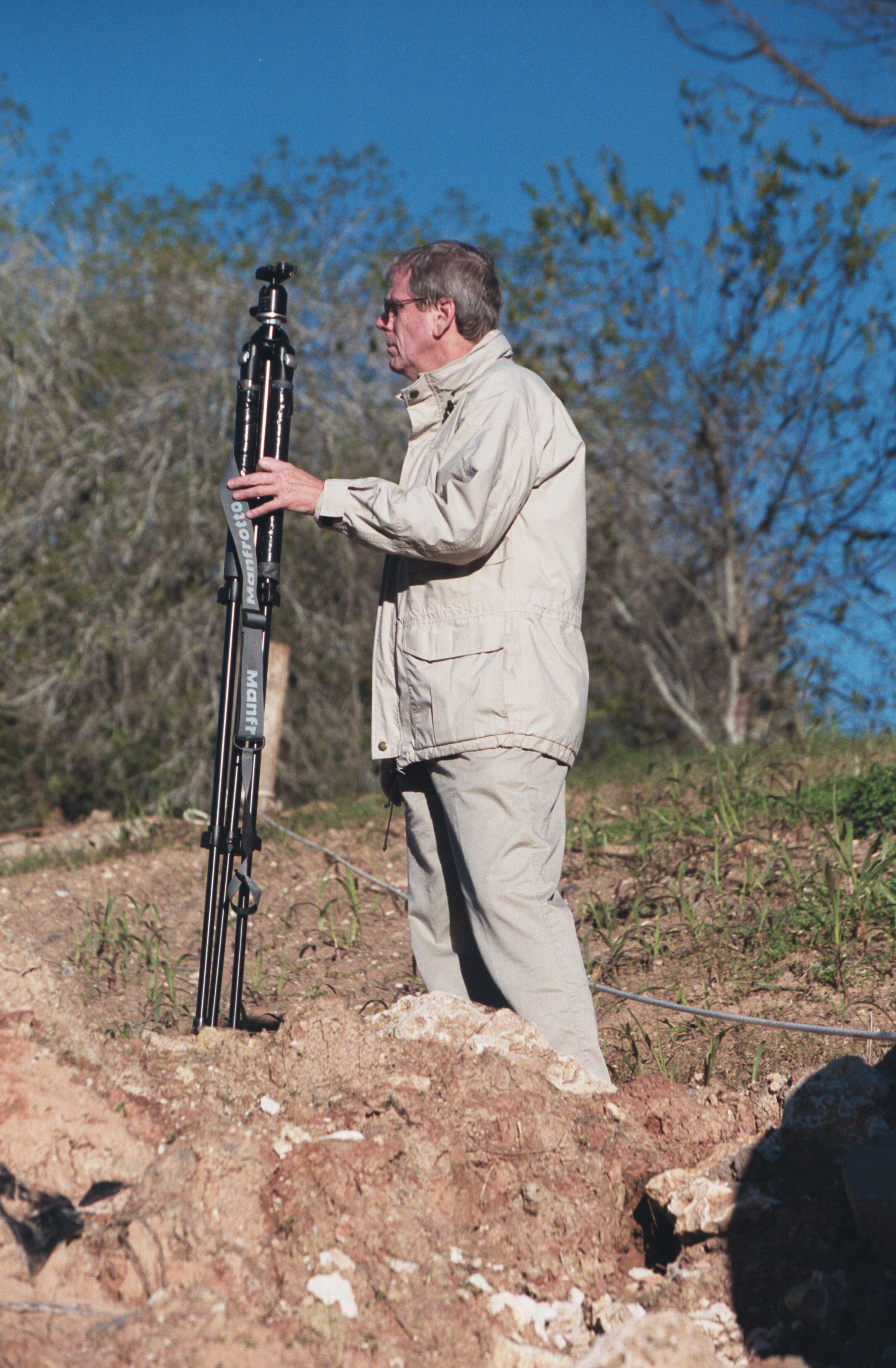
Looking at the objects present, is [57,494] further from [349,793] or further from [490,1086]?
[490,1086]

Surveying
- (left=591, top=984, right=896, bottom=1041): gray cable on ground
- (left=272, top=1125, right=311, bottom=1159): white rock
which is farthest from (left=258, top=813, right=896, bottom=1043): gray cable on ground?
(left=272, top=1125, right=311, bottom=1159): white rock

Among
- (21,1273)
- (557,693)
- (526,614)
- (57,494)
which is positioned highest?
(57,494)

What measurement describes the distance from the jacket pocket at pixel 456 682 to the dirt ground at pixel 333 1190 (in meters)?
0.66

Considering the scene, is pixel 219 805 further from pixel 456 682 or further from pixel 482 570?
pixel 482 570

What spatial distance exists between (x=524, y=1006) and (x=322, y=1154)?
796mm

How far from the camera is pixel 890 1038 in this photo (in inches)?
98.4

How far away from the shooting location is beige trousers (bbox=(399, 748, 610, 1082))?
2648mm

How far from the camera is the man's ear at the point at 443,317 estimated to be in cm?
294

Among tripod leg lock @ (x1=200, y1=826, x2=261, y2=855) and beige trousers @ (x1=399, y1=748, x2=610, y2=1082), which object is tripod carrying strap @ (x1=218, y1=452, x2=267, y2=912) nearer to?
tripod leg lock @ (x1=200, y1=826, x2=261, y2=855)

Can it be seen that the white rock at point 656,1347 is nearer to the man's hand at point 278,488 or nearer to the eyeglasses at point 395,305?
the man's hand at point 278,488

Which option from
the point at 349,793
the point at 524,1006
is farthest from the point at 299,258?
the point at 524,1006

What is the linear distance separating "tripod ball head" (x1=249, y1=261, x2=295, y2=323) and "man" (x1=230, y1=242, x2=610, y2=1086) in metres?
0.30

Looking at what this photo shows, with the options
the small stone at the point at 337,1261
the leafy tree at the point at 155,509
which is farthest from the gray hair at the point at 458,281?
the leafy tree at the point at 155,509

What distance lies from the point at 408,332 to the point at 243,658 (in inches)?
36.7
